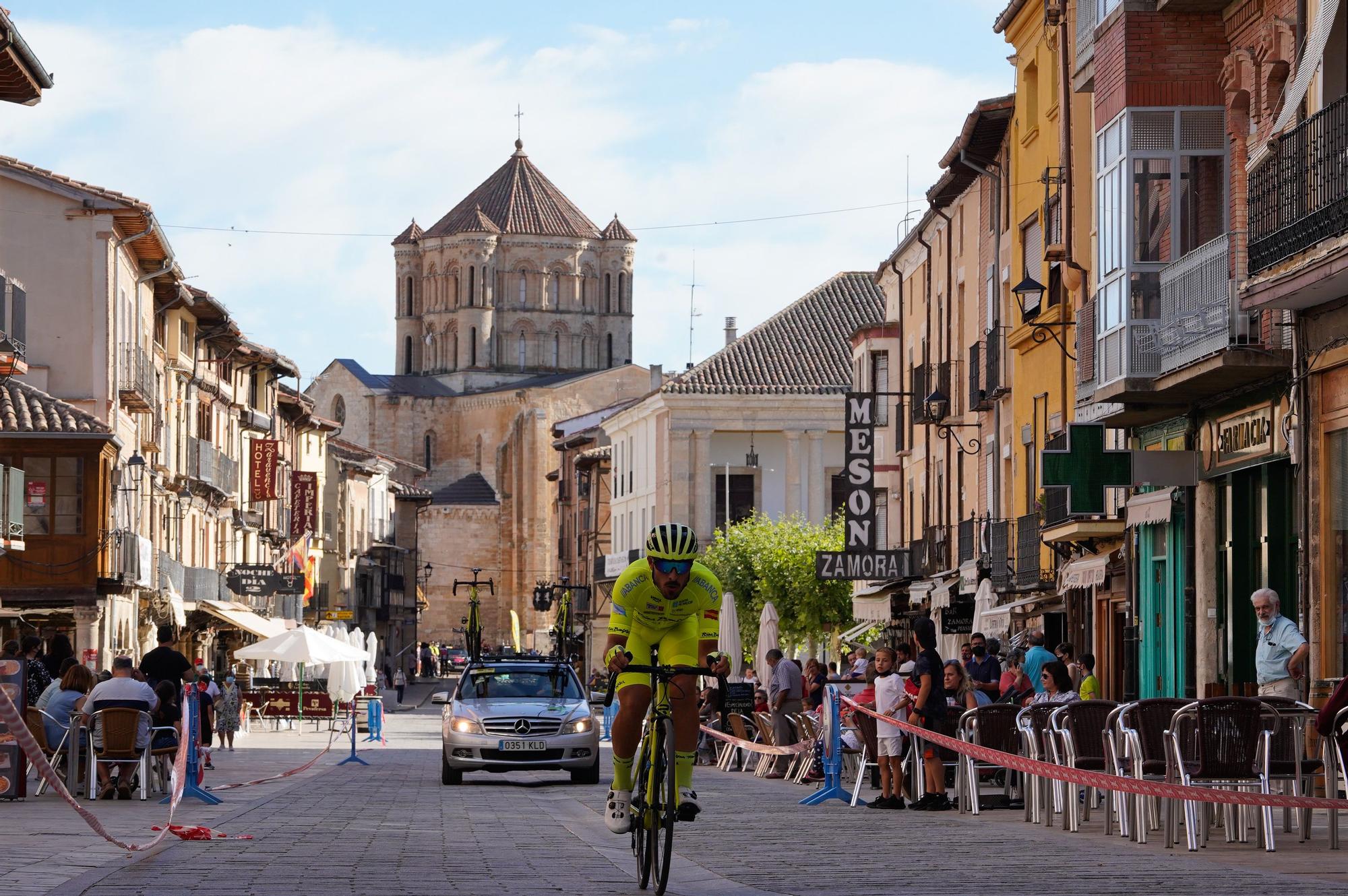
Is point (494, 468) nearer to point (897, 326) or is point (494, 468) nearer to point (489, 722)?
point (897, 326)

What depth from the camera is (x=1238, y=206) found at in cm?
2156

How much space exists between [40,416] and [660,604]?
37.2 meters

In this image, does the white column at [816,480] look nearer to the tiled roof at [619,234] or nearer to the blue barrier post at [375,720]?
the blue barrier post at [375,720]

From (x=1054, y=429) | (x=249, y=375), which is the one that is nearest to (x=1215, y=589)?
(x=1054, y=429)

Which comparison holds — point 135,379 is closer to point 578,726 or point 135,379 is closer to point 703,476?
point 578,726

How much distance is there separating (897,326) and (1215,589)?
29.1 metres

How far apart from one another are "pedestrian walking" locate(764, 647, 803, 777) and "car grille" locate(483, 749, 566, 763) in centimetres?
405

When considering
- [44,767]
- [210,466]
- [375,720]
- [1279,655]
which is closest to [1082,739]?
[1279,655]

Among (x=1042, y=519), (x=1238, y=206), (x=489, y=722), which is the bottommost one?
(x=489, y=722)

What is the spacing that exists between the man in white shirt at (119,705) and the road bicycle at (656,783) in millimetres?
9991

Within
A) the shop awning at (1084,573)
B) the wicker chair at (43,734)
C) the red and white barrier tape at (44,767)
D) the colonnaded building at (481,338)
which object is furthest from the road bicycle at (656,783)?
the colonnaded building at (481,338)

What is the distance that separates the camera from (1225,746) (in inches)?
531

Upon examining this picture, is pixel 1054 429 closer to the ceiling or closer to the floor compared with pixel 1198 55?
closer to the floor

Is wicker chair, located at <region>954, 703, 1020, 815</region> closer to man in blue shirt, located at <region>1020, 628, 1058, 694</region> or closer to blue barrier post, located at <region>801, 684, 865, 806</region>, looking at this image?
blue barrier post, located at <region>801, 684, 865, 806</region>
